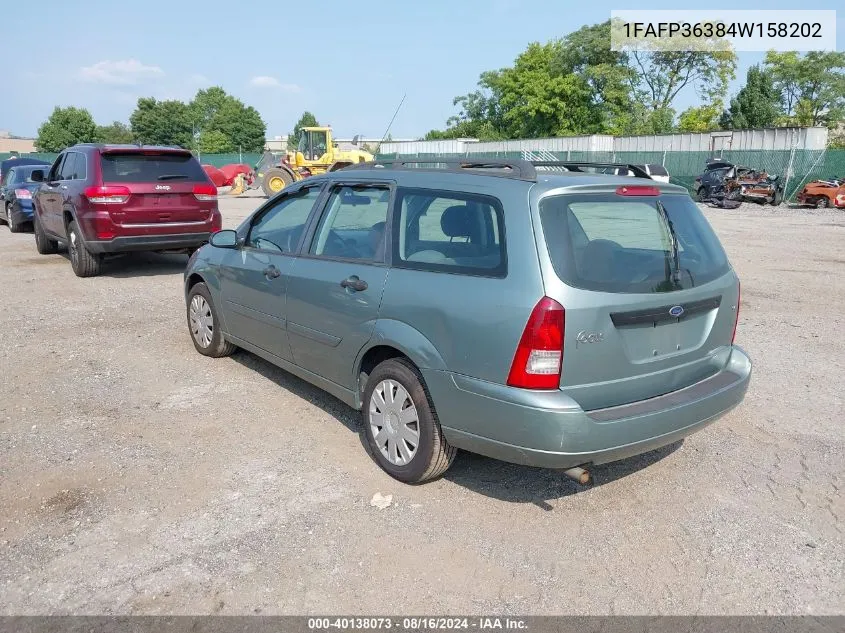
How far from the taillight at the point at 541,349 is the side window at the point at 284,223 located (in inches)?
84.3

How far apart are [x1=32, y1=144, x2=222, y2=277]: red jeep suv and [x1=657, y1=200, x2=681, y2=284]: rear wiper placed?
A: 25.7 ft

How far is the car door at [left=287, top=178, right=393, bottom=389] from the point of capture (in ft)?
13.2

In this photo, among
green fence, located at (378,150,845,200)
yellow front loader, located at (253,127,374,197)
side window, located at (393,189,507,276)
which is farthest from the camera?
green fence, located at (378,150,845,200)

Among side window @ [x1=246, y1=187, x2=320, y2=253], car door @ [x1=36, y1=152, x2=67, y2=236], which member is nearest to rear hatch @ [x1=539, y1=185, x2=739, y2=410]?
side window @ [x1=246, y1=187, x2=320, y2=253]

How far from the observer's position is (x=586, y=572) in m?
3.14

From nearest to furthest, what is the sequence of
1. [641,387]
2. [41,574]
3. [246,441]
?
[41,574]
[641,387]
[246,441]

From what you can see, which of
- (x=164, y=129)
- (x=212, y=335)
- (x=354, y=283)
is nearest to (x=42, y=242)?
(x=212, y=335)

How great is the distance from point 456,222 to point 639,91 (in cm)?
6265

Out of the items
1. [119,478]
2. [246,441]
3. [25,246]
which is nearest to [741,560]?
[246,441]

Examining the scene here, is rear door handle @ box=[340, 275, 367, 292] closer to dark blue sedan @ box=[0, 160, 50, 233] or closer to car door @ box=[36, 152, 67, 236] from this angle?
car door @ box=[36, 152, 67, 236]

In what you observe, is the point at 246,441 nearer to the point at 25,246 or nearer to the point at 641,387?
the point at 641,387

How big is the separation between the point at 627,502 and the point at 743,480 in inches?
31.2

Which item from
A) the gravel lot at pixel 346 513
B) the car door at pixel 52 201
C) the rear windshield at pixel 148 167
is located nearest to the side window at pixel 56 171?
the car door at pixel 52 201

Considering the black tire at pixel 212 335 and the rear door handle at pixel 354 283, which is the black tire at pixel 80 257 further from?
the rear door handle at pixel 354 283
